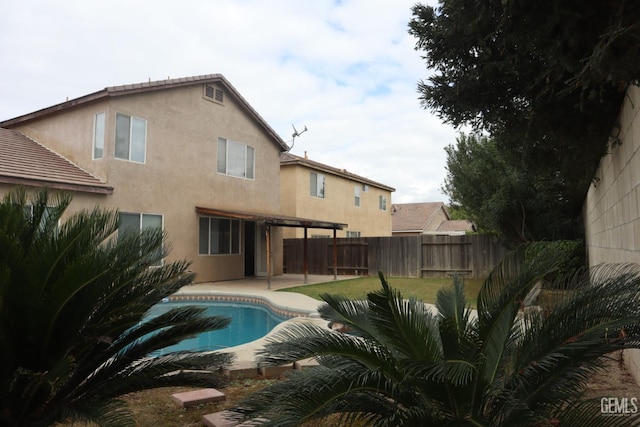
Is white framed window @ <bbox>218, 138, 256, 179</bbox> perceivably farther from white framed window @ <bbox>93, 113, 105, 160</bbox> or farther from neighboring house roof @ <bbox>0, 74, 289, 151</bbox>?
white framed window @ <bbox>93, 113, 105, 160</bbox>

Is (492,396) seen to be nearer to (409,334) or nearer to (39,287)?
(409,334)

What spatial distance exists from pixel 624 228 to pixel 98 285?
504 cm

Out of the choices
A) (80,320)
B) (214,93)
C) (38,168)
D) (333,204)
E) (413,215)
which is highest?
(214,93)

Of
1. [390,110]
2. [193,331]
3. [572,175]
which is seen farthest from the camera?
[390,110]

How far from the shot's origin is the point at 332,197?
88.9 feet

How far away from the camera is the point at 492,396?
2.83 m

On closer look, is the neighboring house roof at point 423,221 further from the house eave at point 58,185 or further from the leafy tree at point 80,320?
the leafy tree at point 80,320

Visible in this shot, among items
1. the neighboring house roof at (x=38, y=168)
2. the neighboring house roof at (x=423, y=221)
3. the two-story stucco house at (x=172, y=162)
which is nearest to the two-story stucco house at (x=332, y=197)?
the two-story stucco house at (x=172, y=162)

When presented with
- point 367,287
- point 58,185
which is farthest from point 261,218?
point 58,185

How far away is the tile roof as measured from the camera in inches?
1655

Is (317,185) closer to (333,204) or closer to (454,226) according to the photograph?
(333,204)

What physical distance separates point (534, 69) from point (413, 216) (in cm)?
3966

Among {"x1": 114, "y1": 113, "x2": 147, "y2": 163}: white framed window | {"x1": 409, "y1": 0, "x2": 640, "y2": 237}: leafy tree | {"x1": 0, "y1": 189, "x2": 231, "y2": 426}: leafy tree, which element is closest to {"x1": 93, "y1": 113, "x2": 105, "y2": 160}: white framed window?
{"x1": 114, "y1": 113, "x2": 147, "y2": 163}: white framed window

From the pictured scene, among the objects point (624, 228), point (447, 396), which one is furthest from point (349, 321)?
point (624, 228)
